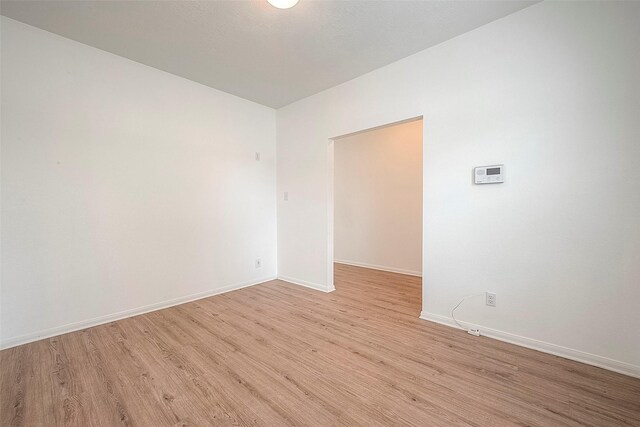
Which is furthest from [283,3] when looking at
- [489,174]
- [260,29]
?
[489,174]

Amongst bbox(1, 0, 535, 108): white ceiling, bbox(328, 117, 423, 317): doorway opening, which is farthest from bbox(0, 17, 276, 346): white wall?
bbox(328, 117, 423, 317): doorway opening

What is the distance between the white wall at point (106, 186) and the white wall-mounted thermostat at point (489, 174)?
9.73 ft

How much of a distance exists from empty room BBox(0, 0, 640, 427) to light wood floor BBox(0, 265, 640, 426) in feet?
0.05

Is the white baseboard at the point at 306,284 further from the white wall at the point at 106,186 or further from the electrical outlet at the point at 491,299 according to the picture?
the electrical outlet at the point at 491,299

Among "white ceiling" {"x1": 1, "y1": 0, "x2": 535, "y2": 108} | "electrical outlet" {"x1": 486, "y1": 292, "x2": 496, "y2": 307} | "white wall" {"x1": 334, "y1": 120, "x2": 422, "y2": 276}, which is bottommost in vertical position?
"electrical outlet" {"x1": 486, "y1": 292, "x2": 496, "y2": 307}

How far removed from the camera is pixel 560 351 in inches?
75.1

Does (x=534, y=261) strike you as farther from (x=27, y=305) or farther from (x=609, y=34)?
(x=27, y=305)

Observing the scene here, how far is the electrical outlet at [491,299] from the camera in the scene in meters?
2.19

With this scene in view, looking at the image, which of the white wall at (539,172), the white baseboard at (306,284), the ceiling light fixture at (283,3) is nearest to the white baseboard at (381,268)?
the white baseboard at (306,284)

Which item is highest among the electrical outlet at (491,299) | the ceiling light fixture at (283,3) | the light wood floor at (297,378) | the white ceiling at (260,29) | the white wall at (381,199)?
the white ceiling at (260,29)

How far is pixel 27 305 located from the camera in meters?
2.15

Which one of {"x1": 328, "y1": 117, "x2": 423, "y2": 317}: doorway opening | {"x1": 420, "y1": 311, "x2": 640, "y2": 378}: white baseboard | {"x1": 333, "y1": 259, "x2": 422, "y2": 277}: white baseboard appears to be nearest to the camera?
{"x1": 420, "y1": 311, "x2": 640, "y2": 378}: white baseboard

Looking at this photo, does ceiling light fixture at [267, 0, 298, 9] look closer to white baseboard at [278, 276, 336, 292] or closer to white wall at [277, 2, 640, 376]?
white wall at [277, 2, 640, 376]

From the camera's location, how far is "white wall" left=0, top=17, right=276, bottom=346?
2.13 meters
